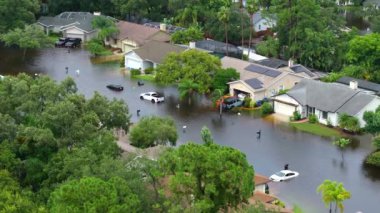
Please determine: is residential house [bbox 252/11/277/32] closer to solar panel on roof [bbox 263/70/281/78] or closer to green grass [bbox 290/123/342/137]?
solar panel on roof [bbox 263/70/281/78]

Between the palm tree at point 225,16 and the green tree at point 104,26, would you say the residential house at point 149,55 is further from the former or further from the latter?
the green tree at point 104,26

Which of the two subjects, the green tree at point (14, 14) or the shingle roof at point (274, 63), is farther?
the green tree at point (14, 14)

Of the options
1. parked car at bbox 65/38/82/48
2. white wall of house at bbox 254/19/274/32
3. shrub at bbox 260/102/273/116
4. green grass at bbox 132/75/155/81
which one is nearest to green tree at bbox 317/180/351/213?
shrub at bbox 260/102/273/116

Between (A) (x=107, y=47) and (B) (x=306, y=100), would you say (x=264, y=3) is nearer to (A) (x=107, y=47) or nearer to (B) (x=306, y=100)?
(A) (x=107, y=47)

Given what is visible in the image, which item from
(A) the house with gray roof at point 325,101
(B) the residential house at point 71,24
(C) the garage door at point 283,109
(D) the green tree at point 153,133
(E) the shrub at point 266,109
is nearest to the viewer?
(D) the green tree at point 153,133

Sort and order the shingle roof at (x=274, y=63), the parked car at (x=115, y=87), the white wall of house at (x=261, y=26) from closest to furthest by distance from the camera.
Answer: the parked car at (x=115, y=87) → the shingle roof at (x=274, y=63) → the white wall of house at (x=261, y=26)

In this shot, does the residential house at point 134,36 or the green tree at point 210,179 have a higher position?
the green tree at point 210,179

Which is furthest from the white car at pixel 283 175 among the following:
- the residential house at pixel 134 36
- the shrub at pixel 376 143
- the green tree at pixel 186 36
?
the residential house at pixel 134 36
